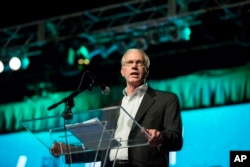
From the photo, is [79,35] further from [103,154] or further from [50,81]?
[103,154]

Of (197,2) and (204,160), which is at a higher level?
(197,2)

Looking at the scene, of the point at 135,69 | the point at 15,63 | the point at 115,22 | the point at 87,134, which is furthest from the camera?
the point at 15,63

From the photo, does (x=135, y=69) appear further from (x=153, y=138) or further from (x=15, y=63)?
(x=15, y=63)

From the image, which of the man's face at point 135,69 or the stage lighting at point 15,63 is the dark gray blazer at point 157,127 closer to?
the man's face at point 135,69

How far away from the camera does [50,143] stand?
125 inches

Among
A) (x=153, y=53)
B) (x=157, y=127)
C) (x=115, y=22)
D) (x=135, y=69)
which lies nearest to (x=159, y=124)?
(x=157, y=127)

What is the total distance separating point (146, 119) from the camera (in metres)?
3.21

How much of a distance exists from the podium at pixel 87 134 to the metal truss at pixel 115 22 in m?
3.89

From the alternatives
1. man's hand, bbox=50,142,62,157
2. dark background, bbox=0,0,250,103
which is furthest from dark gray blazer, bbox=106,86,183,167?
dark background, bbox=0,0,250,103

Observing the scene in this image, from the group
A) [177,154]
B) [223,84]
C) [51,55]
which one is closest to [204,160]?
[177,154]

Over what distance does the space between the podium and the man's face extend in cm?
38

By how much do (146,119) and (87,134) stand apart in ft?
1.31

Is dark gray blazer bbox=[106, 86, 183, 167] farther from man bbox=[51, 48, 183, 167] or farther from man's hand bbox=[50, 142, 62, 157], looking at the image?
man's hand bbox=[50, 142, 62, 157]

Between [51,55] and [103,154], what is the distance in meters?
4.77
